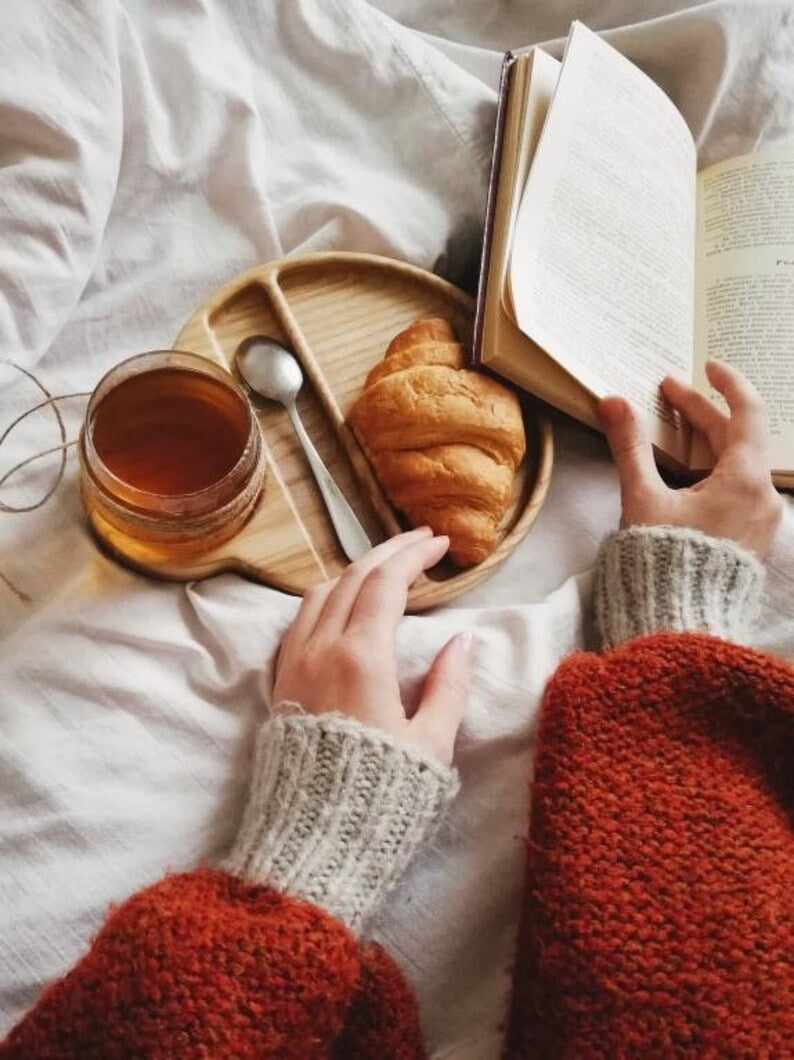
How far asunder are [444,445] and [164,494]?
0.19 m

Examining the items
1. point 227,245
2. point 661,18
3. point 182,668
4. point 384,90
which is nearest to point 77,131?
point 227,245

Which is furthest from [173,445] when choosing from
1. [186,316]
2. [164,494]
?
[186,316]

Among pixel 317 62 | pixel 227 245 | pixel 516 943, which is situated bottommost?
pixel 516 943

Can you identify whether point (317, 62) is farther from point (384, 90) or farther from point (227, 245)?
point (227, 245)

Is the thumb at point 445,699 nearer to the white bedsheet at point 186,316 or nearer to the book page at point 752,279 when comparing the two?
the white bedsheet at point 186,316

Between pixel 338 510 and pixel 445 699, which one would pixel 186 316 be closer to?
pixel 338 510

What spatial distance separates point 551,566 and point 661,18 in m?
0.49

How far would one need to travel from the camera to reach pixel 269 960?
1.62 feet

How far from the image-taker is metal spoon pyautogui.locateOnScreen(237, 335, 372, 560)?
0.67m

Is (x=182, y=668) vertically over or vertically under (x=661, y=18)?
under

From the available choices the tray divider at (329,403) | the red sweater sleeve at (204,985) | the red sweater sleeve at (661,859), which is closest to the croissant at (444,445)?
the tray divider at (329,403)

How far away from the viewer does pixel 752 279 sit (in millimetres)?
781

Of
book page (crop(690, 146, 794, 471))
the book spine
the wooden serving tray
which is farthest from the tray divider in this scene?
book page (crop(690, 146, 794, 471))

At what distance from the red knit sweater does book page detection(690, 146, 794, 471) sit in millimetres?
Answer: 219
